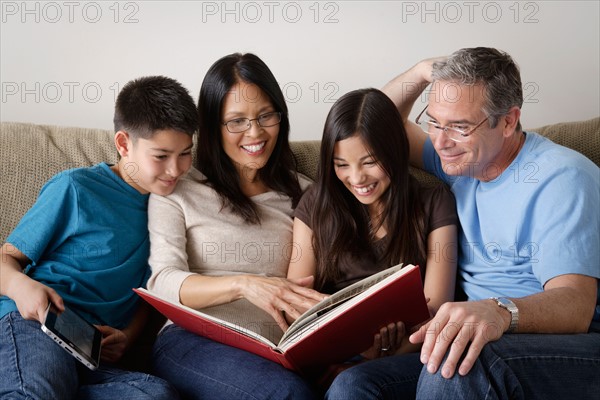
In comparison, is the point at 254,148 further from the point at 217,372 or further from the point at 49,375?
the point at 49,375

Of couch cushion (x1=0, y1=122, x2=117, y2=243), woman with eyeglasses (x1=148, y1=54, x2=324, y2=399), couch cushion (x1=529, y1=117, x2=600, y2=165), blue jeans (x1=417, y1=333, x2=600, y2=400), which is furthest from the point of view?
couch cushion (x1=529, y1=117, x2=600, y2=165)

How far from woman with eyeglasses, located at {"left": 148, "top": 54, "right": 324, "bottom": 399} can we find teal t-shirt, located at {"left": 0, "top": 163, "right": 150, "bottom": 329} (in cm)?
8

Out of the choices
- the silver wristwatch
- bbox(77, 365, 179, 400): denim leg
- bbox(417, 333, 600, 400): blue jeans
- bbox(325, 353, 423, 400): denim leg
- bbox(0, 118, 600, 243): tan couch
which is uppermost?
bbox(0, 118, 600, 243): tan couch

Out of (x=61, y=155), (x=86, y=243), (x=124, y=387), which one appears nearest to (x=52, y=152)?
(x=61, y=155)

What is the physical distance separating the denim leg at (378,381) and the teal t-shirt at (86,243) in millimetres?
616

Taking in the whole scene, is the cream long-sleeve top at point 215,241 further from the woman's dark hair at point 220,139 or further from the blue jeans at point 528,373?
the blue jeans at point 528,373

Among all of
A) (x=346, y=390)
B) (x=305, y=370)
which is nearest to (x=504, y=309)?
(x=346, y=390)

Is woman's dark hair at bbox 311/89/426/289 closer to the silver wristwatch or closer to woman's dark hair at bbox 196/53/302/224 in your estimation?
woman's dark hair at bbox 196/53/302/224

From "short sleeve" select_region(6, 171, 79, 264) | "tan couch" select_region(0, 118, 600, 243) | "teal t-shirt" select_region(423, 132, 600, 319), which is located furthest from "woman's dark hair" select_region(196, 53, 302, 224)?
"teal t-shirt" select_region(423, 132, 600, 319)

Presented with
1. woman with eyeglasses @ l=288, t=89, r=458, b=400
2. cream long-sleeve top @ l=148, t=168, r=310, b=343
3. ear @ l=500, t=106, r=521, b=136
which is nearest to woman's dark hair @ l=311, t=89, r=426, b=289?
woman with eyeglasses @ l=288, t=89, r=458, b=400

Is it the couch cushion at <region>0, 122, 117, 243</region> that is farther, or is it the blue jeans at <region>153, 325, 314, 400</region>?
the couch cushion at <region>0, 122, 117, 243</region>

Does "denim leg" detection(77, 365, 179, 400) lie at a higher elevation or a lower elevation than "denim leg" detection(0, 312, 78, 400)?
lower

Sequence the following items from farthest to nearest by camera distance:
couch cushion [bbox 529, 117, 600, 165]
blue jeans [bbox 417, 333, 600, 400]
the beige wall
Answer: the beige wall
couch cushion [bbox 529, 117, 600, 165]
blue jeans [bbox 417, 333, 600, 400]

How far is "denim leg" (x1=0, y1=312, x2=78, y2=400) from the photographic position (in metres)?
1.49
